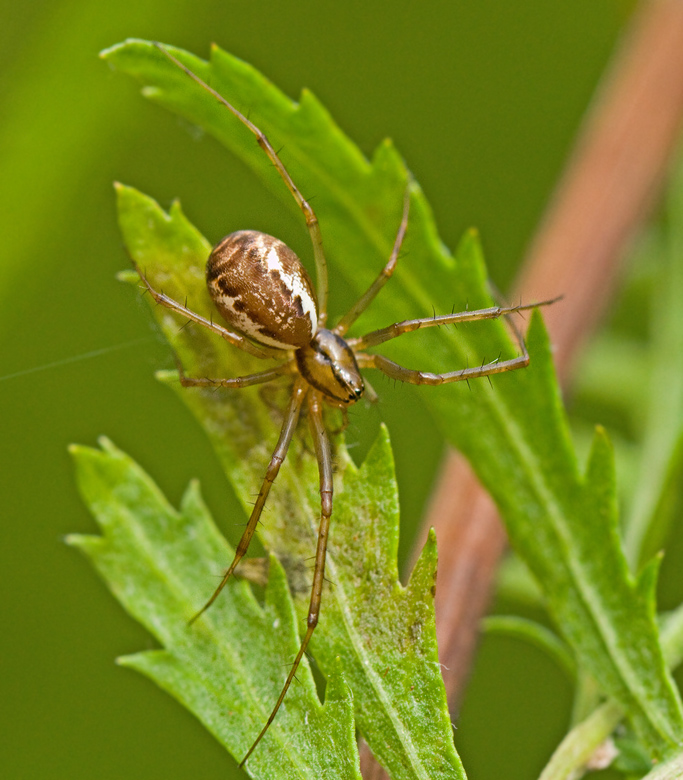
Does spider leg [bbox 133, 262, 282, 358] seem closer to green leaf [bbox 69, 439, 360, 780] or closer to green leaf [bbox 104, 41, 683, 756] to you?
green leaf [bbox 104, 41, 683, 756]

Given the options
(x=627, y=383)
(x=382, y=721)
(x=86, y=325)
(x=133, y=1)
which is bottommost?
(x=627, y=383)

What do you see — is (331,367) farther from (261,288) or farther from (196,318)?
(196,318)

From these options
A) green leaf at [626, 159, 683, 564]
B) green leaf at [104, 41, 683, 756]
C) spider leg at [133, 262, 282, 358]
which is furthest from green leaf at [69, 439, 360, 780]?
green leaf at [626, 159, 683, 564]

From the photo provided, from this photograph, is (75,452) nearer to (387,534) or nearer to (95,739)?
(387,534)

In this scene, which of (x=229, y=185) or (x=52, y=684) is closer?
(x=52, y=684)

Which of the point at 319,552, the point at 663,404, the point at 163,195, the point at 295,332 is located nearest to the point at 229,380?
the point at 319,552

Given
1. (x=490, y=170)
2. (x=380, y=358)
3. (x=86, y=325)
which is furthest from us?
(x=490, y=170)

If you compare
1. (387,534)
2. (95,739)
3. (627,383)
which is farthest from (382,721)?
(95,739)

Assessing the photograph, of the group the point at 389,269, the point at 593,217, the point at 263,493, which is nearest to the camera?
the point at 263,493
